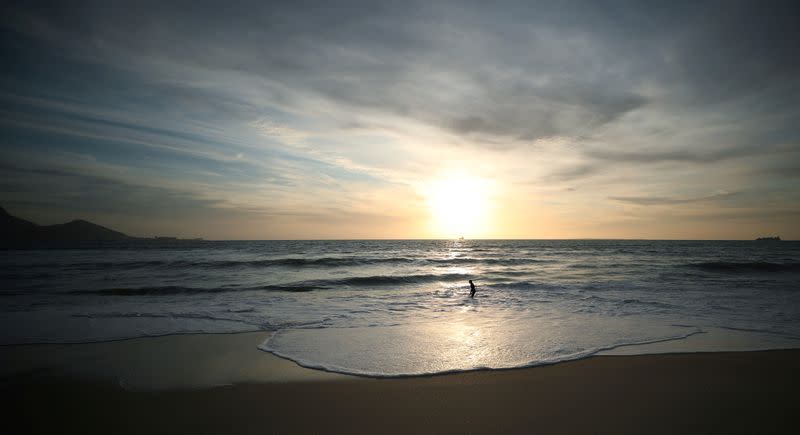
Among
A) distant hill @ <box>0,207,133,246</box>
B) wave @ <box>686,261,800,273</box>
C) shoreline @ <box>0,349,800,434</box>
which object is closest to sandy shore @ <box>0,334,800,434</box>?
shoreline @ <box>0,349,800,434</box>

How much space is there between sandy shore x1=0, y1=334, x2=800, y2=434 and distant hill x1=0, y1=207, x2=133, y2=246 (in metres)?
99.0

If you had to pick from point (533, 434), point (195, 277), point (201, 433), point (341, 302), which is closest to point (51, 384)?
point (201, 433)

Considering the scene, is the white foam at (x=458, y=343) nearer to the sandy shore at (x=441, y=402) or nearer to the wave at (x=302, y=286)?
the sandy shore at (x=441, y=402)

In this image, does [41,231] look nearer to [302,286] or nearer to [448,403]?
[302,286]

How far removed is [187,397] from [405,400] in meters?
2.87

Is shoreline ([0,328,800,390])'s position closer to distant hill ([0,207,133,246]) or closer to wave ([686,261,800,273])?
wave ([686,261,800,273])

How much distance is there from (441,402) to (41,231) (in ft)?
428

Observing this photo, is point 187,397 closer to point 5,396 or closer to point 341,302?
point 5,396

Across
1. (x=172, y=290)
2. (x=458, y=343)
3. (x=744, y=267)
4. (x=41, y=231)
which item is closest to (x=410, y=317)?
(x=458, y=343)

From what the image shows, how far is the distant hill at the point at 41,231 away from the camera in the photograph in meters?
80.7

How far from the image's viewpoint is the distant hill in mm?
80688

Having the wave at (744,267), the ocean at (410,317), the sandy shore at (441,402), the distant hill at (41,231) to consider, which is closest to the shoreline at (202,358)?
the sandy shore at (441,402)

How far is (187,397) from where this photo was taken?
4340 mm

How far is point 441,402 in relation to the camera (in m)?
4.13
